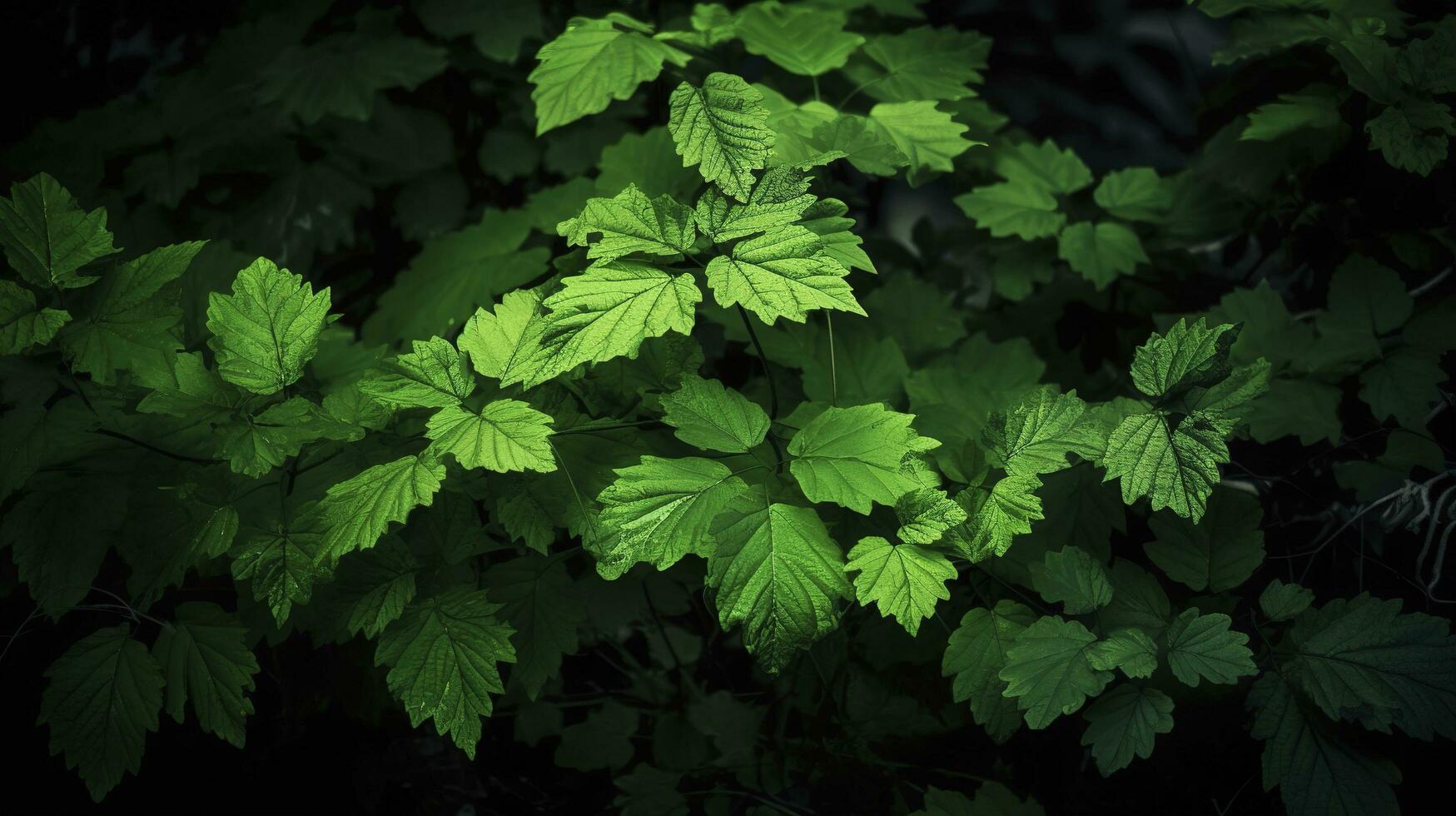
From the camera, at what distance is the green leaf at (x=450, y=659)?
1053mm

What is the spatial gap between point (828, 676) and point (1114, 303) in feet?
2.98

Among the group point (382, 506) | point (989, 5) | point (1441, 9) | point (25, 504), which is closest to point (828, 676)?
point (382, 506)

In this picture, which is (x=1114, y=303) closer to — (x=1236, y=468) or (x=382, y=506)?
(x=1236, y=468)

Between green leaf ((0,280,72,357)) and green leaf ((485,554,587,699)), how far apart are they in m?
0.54

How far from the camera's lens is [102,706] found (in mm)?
1068

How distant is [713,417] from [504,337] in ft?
0.83

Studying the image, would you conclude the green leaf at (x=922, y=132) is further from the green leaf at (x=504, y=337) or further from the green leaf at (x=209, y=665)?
the green leaf at (x=209, y=665)

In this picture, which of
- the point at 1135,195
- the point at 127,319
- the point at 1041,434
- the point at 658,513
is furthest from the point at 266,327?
the point at 1135,195

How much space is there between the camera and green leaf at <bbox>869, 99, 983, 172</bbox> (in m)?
1.42

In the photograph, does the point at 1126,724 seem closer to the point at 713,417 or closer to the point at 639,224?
the point at 713,417

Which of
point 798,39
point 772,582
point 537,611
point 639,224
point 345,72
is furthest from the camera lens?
point 345,72

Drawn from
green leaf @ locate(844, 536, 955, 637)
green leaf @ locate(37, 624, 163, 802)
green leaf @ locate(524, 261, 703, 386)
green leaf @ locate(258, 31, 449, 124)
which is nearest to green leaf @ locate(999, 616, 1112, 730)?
green leaf @ locate(844, 536, 955, 637)

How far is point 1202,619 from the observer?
106 centimetres

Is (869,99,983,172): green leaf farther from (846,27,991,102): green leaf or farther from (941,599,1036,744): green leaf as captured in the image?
(941,599,1036,744): green leaf
